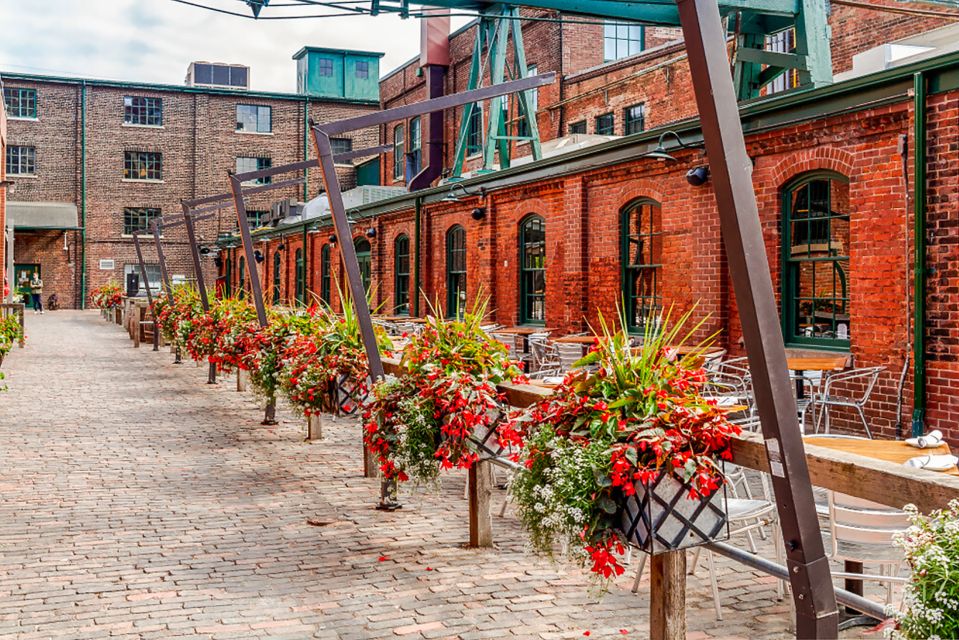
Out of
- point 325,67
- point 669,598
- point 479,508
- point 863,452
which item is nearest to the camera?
point 669,598

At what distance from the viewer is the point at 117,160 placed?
4444 centimetres

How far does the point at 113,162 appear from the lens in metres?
44.4

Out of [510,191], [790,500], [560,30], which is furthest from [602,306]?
[560,30]

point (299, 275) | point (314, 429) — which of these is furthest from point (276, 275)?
point (314, 429)

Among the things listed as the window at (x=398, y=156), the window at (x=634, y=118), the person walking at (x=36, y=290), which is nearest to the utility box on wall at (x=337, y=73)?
the window at (x=398, y=156)

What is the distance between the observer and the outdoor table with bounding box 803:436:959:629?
4.43 metres

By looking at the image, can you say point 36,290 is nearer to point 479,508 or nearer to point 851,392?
point 851,392

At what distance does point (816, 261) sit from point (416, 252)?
11204mm

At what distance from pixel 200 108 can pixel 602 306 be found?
36.9 meters

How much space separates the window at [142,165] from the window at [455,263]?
3069cm

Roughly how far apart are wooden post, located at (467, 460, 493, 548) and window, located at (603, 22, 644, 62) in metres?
24.0

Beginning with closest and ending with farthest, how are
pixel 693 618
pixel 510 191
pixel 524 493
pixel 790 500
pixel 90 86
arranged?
pixel 790 500 → pixel 524 493 → pixel 693 618 → pixel 510 191 → pixel 90 86

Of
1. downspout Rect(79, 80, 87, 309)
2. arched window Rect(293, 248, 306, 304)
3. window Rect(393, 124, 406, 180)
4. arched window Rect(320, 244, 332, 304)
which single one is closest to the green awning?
downspout Rect(79, 80, 87, 309)

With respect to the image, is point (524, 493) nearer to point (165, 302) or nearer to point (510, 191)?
point (510, 191)
